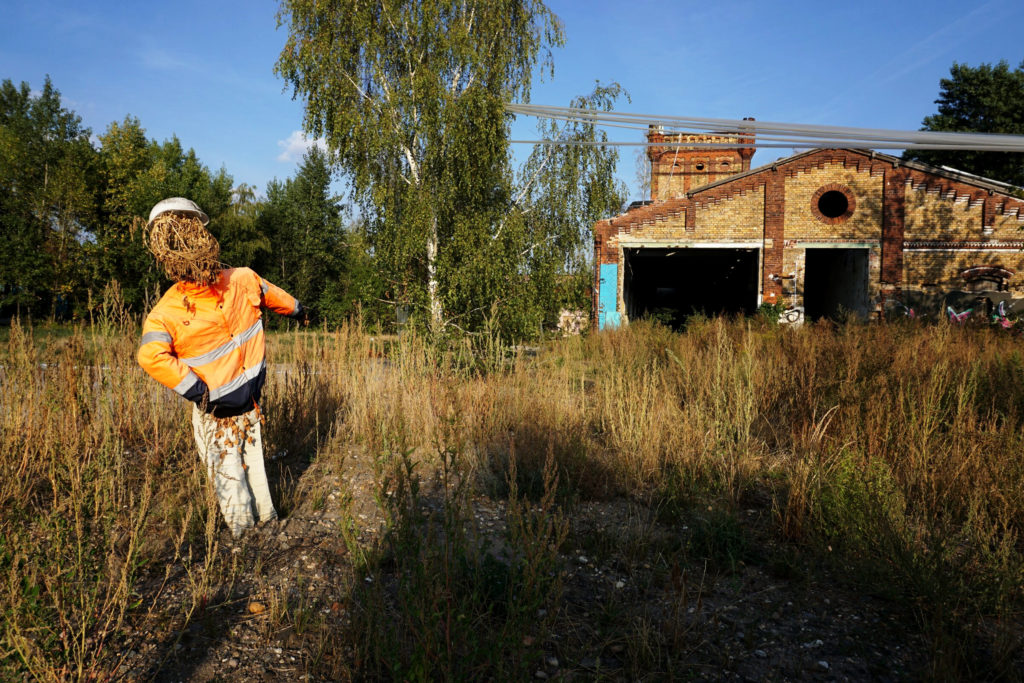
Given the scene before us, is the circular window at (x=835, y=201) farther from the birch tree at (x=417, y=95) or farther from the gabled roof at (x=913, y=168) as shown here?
the birch tree at (x=417, y=95)

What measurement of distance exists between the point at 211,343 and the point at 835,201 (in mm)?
21196

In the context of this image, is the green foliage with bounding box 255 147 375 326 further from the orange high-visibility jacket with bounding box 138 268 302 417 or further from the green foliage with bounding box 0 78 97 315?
the orange high-visibility jacket with bounding box 138 268 302 417

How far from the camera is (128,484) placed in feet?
12.9

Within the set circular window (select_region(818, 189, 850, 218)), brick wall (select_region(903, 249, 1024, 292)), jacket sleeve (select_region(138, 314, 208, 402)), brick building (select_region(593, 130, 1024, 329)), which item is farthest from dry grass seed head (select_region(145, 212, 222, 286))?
brick wall (select_region(903, 249, 1024, 292))

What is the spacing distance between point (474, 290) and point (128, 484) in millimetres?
5761

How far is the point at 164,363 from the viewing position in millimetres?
3119

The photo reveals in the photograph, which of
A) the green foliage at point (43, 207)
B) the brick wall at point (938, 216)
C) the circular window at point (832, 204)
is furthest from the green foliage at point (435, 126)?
the green foliage at point (43, 207)

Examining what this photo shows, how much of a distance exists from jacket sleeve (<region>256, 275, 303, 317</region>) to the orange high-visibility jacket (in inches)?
2.1

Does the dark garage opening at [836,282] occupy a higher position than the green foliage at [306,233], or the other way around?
the green foliage at [306,233]

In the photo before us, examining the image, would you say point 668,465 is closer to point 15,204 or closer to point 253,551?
point 253,551

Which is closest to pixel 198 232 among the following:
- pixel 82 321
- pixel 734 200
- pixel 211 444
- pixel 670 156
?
pixel 211 444

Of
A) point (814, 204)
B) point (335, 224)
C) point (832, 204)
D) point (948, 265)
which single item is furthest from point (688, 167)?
point (335, 224)

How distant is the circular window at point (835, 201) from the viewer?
19.2 metres

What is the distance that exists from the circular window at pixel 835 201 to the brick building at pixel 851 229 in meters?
0.03
